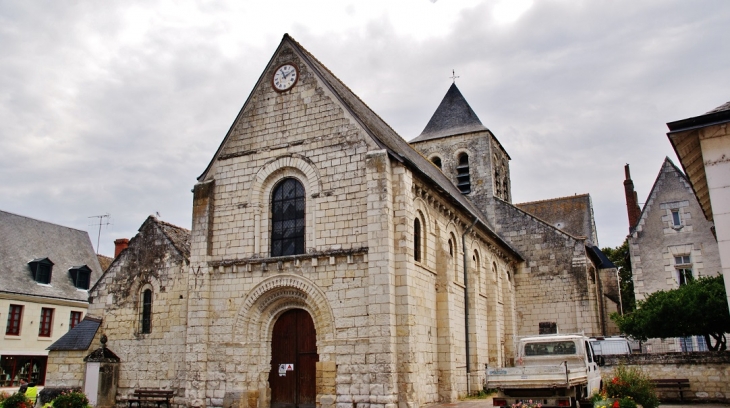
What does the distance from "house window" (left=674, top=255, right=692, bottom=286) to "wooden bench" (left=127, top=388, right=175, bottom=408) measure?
67.9 ft

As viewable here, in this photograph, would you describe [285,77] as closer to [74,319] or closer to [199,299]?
[199,299]

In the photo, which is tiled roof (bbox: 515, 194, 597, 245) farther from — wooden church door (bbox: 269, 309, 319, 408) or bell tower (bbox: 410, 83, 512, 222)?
wooden church door (bbox: 269, 309, 319, 408)

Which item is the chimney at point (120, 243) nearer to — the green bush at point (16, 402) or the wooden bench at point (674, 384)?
the green bush at point (16, 402)

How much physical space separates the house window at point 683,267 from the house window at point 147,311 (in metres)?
21.0

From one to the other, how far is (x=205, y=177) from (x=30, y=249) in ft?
58.3

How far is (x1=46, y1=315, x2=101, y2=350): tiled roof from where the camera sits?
18.2m

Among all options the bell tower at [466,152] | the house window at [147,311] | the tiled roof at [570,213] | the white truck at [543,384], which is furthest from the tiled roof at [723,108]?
the tiled roof at [570,213]

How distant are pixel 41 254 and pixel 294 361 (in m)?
21.3

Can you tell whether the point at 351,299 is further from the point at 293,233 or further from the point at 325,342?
the point at 293,233

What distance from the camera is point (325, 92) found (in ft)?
54.9

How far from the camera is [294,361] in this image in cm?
1584

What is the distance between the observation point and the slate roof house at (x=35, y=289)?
27203 millimetres

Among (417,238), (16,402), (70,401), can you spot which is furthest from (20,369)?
(417,238)

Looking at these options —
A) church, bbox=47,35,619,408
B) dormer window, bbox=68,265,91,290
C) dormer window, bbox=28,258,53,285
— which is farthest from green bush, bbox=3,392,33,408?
dormer window, bbox=68,265,91,290
